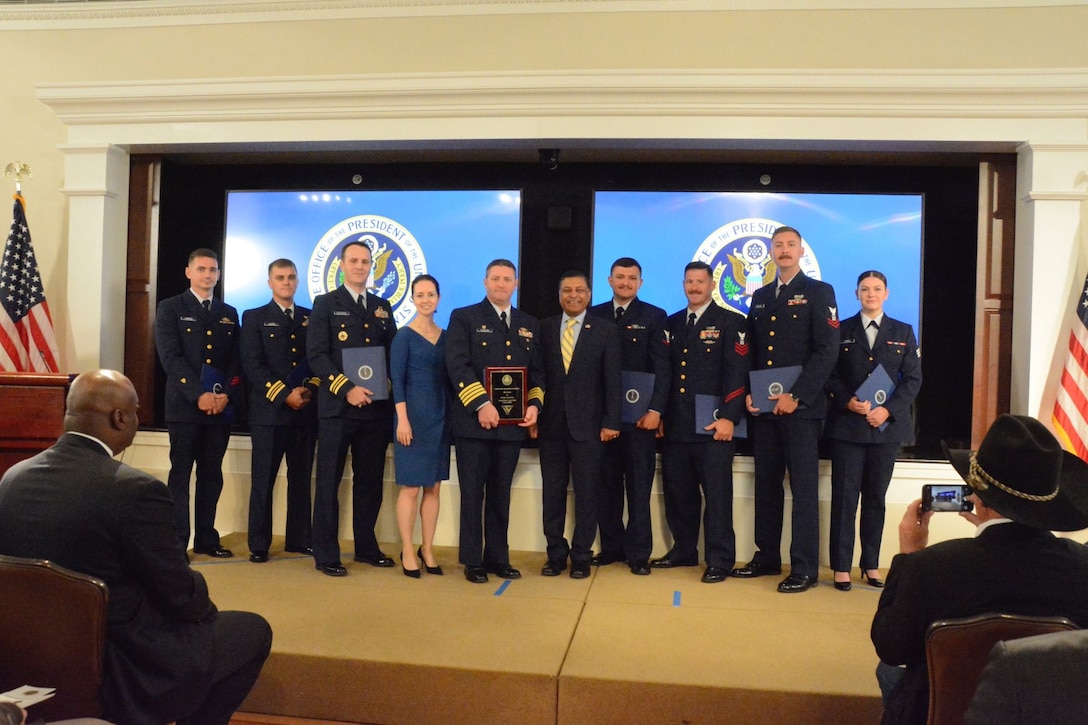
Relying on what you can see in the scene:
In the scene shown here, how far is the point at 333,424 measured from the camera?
4109 mm

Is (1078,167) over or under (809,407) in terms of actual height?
over

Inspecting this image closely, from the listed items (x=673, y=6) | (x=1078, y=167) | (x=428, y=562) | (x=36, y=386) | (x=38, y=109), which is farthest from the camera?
(x=38, y=109)

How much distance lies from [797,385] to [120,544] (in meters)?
2.91

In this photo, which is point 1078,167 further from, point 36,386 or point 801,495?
point 36,386

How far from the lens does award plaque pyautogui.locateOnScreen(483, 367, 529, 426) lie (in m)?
3.94

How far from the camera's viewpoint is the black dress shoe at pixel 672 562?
14.1ft

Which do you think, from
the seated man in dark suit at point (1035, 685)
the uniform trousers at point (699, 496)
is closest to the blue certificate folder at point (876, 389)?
the uniform trousers at point (699, 496)

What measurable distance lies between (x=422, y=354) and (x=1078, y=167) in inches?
131

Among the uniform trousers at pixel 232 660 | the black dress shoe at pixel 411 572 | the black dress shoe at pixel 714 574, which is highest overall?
the uniform trousers at pixel 232 660

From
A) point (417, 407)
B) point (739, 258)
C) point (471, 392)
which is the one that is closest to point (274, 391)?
point (417, 407)

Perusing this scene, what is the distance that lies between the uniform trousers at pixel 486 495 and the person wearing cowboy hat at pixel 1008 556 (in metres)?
2.35

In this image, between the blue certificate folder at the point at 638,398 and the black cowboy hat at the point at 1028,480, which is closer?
the black cowboy hat at the point at 1028,480

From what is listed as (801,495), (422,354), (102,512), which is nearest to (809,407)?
(801,495)

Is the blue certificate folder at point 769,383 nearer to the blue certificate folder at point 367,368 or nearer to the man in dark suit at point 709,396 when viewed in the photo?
the man in dark suit at point 709,396
